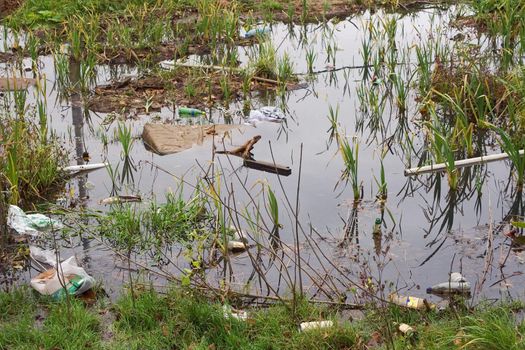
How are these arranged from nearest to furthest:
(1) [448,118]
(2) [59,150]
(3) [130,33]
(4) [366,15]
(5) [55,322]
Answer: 1. (5) [55,322]
2. (2) [59,150]
3. (1) [448,118]
4. (3) [130,33]
5. (4) [366,15]

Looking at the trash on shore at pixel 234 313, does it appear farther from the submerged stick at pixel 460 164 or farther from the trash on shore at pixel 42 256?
the submerged stick at pixel 460 164

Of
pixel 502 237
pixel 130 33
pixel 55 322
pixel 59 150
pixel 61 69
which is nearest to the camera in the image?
pixel 55 322

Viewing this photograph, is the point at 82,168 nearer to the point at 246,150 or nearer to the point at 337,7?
the point at 246,150

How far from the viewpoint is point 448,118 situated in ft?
22.2

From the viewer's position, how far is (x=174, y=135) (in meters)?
6.59

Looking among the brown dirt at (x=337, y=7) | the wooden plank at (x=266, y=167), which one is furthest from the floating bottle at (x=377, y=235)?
the brown dirt at (x=337, y=7)

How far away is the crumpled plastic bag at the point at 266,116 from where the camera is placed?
7.07 metres

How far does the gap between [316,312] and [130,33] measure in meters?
6.32

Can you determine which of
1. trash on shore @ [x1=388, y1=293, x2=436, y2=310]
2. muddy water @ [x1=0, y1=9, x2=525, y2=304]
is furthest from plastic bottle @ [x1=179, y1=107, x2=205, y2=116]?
trash on shore @ [x1=388, y1=293, x2=436, y2=310]

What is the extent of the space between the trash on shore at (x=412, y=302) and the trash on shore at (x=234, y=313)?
0.70 metres

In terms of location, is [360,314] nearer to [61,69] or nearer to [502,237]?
[502,237]

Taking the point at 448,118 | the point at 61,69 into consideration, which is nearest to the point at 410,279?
the point at 448,118

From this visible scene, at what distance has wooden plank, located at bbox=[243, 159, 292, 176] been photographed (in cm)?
591

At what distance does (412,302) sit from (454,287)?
350mm
